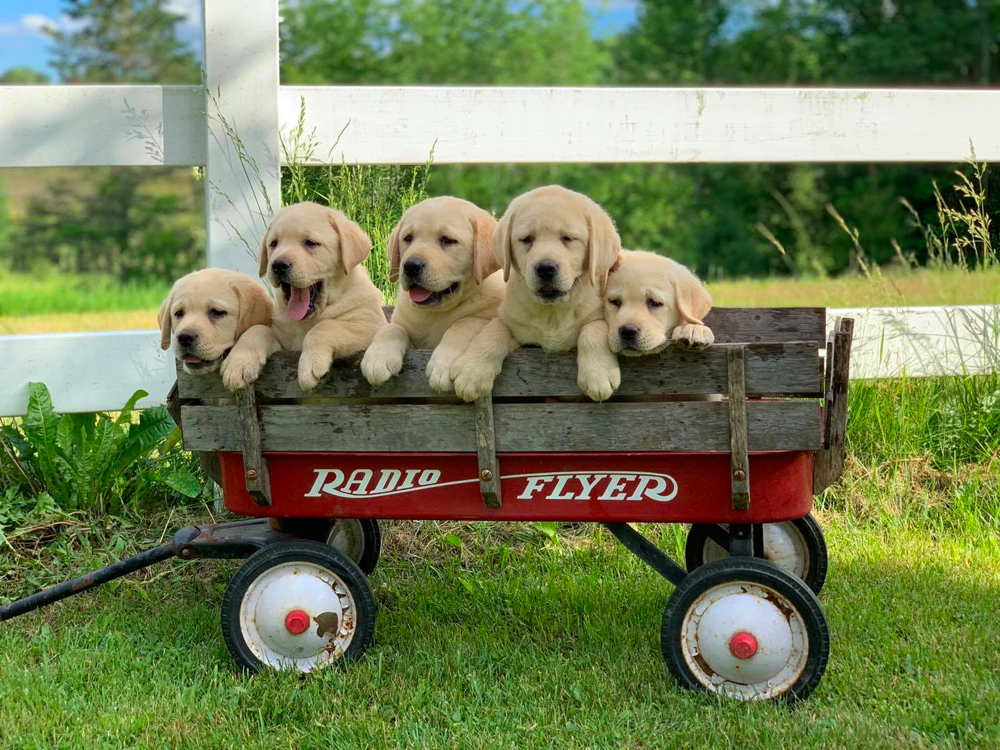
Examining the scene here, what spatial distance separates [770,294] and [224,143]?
263 inches

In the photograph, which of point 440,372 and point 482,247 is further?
point 482,247

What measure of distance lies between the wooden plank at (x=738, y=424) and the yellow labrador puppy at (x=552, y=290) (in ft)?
0.99

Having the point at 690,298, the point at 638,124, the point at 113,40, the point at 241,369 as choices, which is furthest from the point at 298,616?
the point at 113,40

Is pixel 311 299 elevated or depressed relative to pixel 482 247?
depressed

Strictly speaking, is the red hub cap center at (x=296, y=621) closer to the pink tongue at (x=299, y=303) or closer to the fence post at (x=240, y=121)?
the pink tongue at (x=299, y=303)

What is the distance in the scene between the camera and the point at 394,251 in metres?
3.03

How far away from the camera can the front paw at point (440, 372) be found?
278 centimetres

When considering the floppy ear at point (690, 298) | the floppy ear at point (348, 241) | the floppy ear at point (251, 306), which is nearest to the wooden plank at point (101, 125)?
the floppy ear at point (251, 306)

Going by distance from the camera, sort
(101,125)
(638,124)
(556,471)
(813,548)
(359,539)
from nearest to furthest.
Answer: (556,471) < (813,548) < (359,539) < (101,125) < (638,124)

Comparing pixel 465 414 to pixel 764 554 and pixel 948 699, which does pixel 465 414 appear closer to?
pixel 764 554

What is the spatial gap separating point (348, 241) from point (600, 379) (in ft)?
2.95

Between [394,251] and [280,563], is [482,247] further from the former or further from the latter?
[280,563]

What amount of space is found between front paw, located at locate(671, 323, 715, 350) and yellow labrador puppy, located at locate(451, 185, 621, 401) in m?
0.18

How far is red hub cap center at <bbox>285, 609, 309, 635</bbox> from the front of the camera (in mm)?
3004
